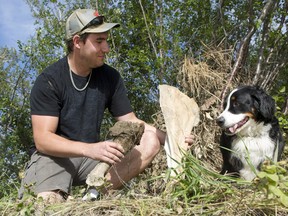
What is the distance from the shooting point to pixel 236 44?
5941 mm

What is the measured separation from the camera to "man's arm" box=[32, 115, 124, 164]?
123 inches

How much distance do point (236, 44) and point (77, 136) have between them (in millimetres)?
3013

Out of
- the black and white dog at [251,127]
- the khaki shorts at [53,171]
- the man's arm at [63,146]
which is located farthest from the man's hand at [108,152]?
the black and white dog at [251,127]

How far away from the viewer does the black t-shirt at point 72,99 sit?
3.77 meters

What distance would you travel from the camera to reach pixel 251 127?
4.34 meters

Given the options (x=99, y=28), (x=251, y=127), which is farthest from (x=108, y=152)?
(x=251, y=127)

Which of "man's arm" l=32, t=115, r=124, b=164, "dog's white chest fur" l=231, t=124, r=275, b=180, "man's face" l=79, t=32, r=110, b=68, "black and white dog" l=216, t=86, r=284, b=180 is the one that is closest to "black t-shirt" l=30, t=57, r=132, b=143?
"man's arm" l=32, t=115, r=124, b=164

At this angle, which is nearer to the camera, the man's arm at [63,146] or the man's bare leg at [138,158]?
the man's arm at [63,146]

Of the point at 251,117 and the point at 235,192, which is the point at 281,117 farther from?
the point at 235,192

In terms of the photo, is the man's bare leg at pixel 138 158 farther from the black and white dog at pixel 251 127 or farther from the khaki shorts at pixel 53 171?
the black and white dog at pixel 251 127

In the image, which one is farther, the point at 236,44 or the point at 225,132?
the point at 236,44

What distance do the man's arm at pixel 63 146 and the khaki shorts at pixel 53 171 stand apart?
Answer: 0.53ft

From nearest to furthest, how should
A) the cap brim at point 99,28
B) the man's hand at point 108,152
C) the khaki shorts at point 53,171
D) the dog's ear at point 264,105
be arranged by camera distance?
the man's hand at point 108,152 < the khaki shorts at point 53,171 < the cap brim at point 99,28 < the dog's ear at point 264,105

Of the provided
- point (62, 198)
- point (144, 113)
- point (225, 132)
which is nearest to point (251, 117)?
point (225, 132)
